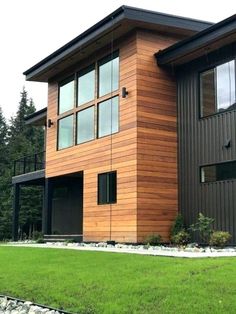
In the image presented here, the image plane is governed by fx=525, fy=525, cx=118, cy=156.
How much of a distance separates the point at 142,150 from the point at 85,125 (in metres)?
4.04

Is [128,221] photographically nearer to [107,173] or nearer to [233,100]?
[107,173]

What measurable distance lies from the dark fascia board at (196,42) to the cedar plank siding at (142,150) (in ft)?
1.87

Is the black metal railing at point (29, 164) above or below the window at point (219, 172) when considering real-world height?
above

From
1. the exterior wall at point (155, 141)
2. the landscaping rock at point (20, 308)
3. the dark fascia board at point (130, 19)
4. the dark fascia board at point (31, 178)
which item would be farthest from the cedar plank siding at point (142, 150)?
the landscaping rock at point (20, 308)

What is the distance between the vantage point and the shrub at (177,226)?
16609mm

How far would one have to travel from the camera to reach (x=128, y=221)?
662 inches

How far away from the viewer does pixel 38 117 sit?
27.5 meters

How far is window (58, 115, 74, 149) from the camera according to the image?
69.9 ft

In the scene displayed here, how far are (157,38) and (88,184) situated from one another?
5.82 meters

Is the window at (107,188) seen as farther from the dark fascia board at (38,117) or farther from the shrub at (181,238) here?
the dark fascia board at (38,117)

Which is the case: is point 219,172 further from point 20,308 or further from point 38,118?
point 38,118

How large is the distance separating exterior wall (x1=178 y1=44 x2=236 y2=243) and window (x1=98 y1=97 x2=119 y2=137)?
2249 millimetres

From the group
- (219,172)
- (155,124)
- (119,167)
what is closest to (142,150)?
(155,124)

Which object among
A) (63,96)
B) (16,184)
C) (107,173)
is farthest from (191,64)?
(16,184)
